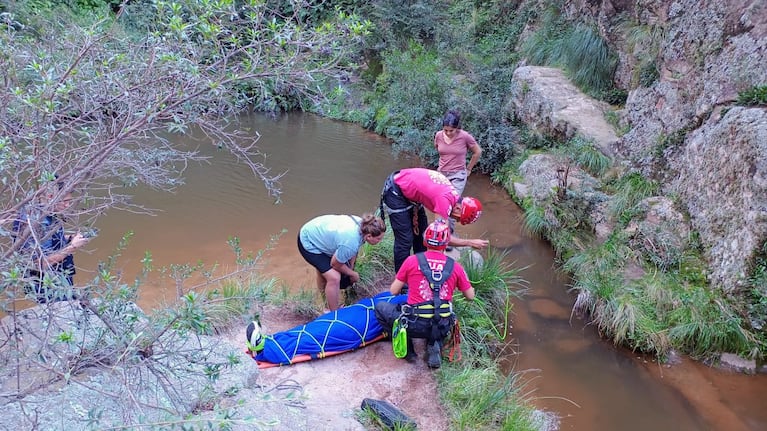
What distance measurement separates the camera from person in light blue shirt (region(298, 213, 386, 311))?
3.80 metres

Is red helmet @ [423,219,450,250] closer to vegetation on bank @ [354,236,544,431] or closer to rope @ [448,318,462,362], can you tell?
rope @ [448,318,462,362]

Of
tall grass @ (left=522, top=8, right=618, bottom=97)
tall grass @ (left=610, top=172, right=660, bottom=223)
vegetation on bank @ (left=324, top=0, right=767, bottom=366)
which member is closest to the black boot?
vegetation on bank @ (left=324, top=0, right=767, bottom=366)

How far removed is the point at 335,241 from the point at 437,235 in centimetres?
81

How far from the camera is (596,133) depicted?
7.73 metres

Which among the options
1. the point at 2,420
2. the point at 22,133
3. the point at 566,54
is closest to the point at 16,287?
the point at 22,133

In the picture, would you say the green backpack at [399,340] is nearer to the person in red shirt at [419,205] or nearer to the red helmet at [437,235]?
the red helmet at [437,235]

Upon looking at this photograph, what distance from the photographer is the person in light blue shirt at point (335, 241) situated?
3797mm

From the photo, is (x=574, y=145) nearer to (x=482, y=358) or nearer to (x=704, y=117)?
(x=704, y=117)

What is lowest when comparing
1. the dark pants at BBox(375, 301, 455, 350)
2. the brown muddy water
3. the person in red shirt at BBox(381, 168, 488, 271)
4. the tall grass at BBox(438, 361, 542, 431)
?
the brown muddy water

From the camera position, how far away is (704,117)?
5922 mm

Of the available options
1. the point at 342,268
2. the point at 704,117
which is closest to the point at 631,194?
the point at 704,117

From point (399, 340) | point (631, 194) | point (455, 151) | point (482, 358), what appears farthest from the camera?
point (631, 194)

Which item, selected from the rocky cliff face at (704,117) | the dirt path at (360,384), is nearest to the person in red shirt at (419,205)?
the dirt path at (360,384)

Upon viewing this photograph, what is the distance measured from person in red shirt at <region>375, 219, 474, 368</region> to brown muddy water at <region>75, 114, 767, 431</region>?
1.09 m
